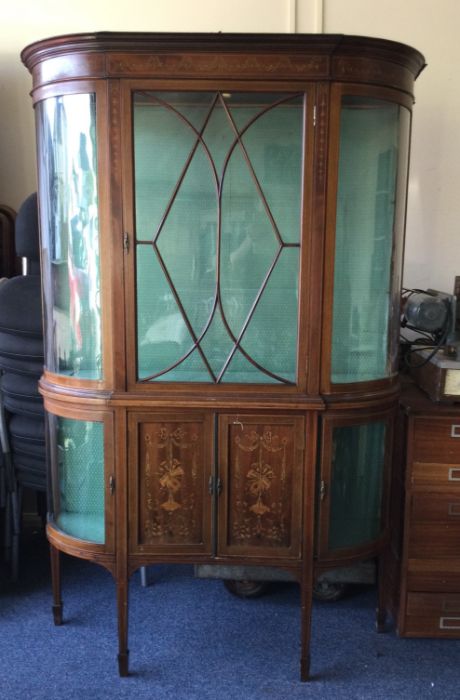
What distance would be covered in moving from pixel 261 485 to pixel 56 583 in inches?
27.6

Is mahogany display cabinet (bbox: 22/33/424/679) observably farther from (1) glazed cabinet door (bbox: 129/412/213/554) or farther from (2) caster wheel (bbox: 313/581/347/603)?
(2) caster wheel (bbox: 313/581/347/603)

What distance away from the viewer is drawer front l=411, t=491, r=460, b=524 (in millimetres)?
1639

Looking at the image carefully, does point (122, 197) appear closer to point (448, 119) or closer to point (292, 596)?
point (448, 119)

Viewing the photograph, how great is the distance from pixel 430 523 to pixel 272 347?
0.67 metres

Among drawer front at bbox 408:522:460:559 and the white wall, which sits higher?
the white wall

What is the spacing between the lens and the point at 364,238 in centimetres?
149

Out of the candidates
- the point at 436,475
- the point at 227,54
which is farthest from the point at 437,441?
the point at 227,54

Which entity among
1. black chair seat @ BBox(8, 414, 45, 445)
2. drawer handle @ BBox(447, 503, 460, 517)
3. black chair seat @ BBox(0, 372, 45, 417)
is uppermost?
black chair seat @ BBox(0, 372, 45, 417)

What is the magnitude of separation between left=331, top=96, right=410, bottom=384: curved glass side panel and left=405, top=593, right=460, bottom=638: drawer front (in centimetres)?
65

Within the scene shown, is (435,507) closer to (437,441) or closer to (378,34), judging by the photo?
(437,441)

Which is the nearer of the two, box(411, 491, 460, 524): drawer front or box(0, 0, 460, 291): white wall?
box(411, 491, 460, 524): drawer front

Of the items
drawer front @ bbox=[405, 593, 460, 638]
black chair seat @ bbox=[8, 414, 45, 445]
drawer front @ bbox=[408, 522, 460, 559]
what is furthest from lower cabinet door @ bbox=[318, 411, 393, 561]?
black chair seat @ bbox=[8, 414, 45, 445]

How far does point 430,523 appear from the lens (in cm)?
165

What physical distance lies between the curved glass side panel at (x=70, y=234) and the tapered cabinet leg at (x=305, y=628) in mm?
755
